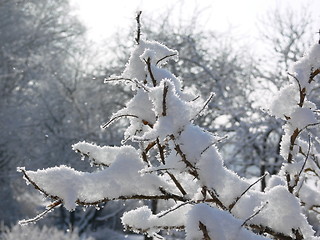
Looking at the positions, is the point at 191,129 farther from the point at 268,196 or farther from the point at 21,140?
the point at 21,140

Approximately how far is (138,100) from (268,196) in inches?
19.0

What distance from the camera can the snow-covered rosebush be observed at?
102 cm

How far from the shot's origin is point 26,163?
44.8ft

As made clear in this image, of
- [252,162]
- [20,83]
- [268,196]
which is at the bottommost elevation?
[268,196]

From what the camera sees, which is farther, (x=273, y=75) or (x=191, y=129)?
(x=273, y=75)

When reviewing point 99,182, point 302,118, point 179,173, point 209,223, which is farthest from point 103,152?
point 302,118

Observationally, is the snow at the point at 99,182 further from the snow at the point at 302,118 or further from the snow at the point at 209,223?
the snow at the point at 302,118

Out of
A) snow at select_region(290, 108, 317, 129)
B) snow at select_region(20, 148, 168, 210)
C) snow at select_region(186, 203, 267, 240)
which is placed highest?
snow at select_region(290, 108, 317, 129)

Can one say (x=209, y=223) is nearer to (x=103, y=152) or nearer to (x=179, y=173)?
(x=179, y=173)

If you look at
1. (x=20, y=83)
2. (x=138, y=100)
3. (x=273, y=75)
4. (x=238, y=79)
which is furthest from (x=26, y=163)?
(x=138, y=100)

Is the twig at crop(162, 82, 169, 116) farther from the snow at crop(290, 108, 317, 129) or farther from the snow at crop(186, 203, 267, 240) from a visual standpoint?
the snow at crop(290, 108, 317, 129)

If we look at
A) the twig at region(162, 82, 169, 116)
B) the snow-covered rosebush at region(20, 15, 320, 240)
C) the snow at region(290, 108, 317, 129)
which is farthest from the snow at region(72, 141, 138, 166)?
the snow at region(290, 108, 317, 129)

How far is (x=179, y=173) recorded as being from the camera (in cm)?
116

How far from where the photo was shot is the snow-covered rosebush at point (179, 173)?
→ 1016 millimetres
